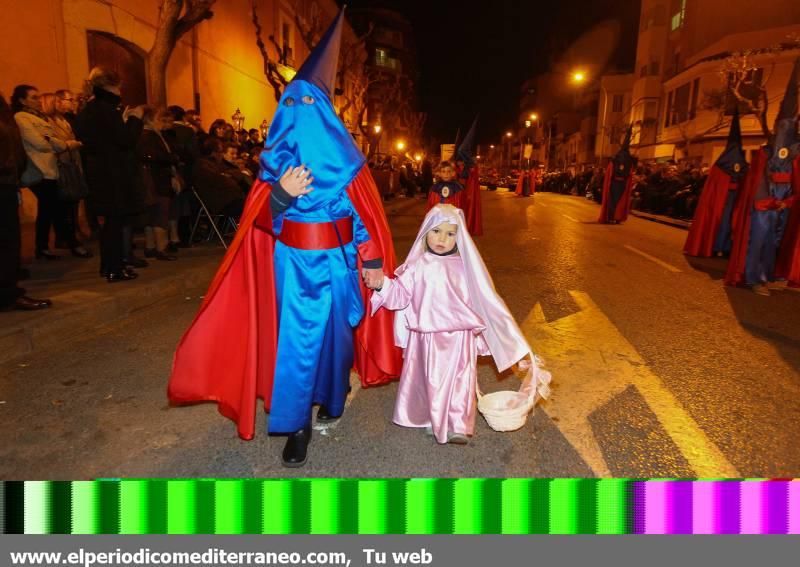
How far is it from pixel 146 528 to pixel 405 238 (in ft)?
32.7

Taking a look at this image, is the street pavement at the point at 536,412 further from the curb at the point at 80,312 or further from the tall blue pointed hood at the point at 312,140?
the tall blue pointed hood at the point at 312,140

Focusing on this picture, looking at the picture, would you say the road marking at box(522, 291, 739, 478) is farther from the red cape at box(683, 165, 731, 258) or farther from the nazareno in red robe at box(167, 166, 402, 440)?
the red cape at box(683, 165, 731, 258)

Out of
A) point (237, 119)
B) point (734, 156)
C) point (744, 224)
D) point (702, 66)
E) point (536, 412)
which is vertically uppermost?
point (702, 66)

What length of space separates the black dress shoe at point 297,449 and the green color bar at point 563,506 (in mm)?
1226

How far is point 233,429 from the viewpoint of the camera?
3.33 m

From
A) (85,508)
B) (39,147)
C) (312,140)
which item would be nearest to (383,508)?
(85,508)

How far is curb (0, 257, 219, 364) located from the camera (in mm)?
4547

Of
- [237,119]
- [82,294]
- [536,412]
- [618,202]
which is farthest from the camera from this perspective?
[237,119]

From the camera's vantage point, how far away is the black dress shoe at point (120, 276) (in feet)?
20.8

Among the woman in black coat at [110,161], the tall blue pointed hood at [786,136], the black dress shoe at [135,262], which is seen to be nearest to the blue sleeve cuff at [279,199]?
the woman in black coat at [110,161]

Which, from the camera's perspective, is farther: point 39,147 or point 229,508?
→ point 39,147

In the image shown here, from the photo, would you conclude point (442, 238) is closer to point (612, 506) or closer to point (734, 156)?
point (612, 506)

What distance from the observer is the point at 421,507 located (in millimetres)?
2367

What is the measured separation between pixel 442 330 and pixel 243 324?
1.07m
